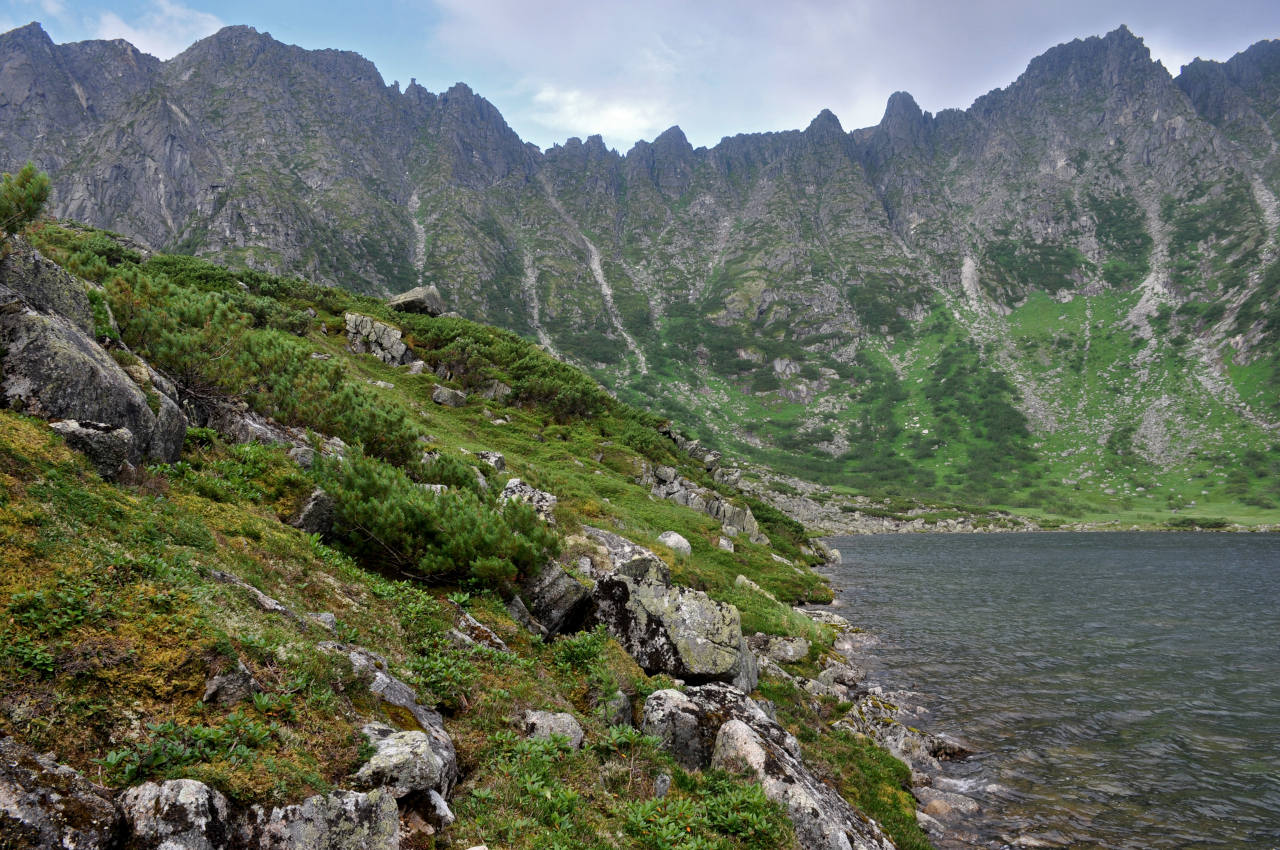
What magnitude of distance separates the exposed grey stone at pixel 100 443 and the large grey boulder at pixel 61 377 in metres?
0.66

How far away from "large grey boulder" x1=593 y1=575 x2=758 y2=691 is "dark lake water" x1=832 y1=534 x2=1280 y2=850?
7.81m

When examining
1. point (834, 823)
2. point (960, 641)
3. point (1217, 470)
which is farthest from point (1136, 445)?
point (834, 823)

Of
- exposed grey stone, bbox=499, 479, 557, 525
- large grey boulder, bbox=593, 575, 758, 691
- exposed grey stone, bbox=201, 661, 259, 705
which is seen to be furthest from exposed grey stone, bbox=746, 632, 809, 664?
exposed grey stone, bbox=201, 661, 259, 705

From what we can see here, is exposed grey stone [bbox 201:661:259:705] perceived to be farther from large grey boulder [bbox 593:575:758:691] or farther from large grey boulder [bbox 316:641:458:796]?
large grey boulder [bbox 593:575:758:691]

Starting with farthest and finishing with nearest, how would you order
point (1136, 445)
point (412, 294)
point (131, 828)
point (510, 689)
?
point (1136, 445), point (412, 294), point (510, 689), point (131, 828)

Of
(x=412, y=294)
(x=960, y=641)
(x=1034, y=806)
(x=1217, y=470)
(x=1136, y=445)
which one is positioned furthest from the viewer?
(x=1136, y=445)

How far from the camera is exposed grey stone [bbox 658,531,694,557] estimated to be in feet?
105

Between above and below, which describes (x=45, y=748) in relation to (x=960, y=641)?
above

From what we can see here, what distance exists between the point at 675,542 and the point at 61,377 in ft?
90.5

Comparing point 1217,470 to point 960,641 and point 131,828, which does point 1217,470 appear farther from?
point 131,828

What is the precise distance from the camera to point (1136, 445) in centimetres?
19938

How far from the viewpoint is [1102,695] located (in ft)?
73.7

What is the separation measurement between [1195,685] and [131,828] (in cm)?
3495

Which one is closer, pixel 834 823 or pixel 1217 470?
pixel 834 823
